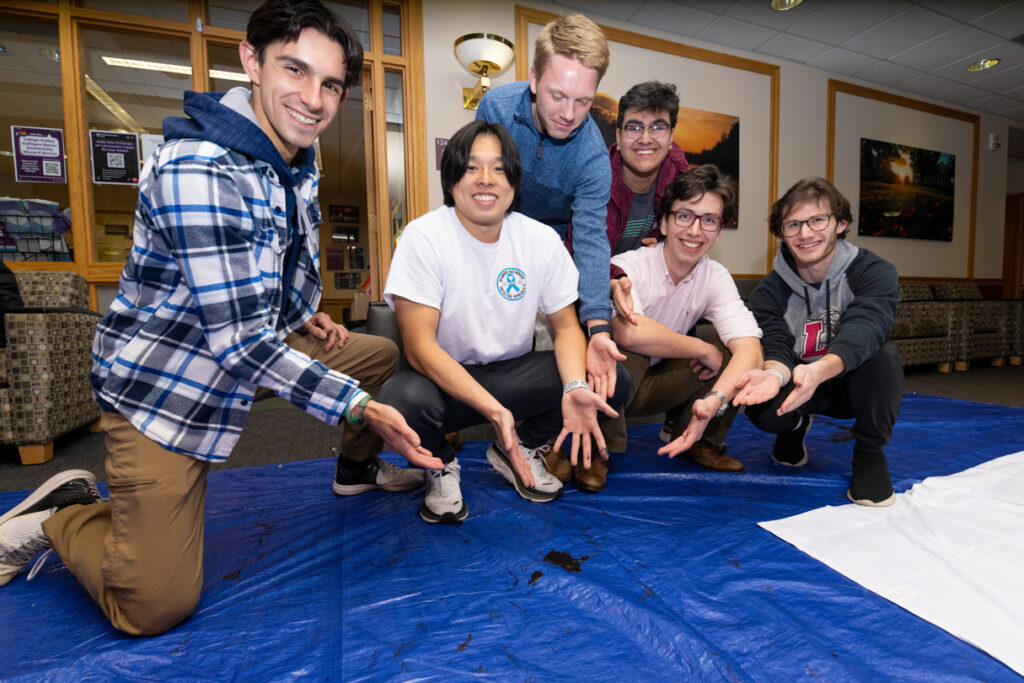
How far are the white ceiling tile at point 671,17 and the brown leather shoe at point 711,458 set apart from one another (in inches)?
143

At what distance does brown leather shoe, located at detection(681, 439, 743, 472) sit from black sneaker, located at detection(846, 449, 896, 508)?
13.3 inches

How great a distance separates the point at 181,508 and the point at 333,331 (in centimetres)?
55

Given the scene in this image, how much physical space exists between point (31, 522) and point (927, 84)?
24.6 feet

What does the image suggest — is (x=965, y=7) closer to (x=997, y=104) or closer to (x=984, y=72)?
(x=984, y=72)

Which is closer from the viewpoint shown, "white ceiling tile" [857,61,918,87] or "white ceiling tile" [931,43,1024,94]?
"white ceiling tile" [931,43,1024,94]

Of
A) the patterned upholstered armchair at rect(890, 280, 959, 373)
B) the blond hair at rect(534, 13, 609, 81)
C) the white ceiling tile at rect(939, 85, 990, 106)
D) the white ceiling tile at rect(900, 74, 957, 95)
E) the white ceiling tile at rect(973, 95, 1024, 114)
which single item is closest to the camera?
the blond hair at rect(534, 13, 609, 81)

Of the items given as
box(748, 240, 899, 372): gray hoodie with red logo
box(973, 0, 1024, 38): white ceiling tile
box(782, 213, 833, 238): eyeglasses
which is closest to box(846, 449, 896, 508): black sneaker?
box(748, 240, 899, 372): gray hoodie with red logo

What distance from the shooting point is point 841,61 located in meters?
4.64

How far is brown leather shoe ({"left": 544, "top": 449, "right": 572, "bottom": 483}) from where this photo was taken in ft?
5.00

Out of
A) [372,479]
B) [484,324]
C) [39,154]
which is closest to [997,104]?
[484,324]

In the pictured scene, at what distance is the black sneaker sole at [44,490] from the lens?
1030 mm

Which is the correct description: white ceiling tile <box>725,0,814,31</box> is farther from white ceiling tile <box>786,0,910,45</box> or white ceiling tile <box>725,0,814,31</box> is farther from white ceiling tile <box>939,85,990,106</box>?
white ceiling tile <box>939,85,990,106</box>

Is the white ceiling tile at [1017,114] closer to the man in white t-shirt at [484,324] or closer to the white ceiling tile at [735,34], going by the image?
the white ceiling tile at [735,34]

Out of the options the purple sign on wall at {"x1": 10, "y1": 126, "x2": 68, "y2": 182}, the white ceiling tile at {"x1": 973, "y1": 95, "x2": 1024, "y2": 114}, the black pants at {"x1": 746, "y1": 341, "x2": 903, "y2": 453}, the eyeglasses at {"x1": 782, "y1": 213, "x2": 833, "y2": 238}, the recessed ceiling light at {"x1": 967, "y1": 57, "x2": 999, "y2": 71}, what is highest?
the recessed ceiling light at {"x1": 967, "y1": 57, "x2": 999, "y2": 71}
